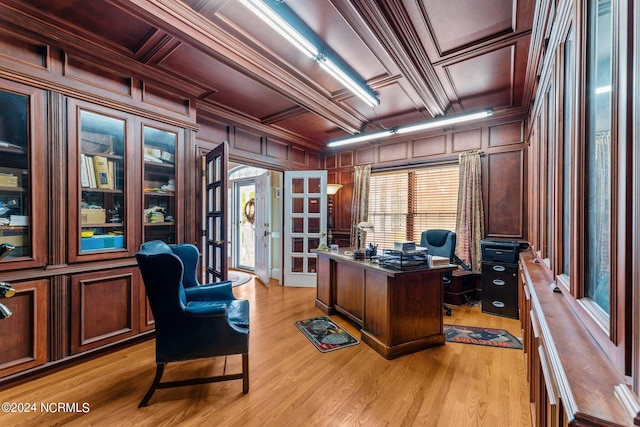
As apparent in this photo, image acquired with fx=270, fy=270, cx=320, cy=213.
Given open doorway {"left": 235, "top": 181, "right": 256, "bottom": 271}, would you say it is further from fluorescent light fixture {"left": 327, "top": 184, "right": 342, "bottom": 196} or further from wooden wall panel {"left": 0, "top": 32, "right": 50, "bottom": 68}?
wooden wall panel {"left": 0, "top": 32, "right": 50, "bottom": 68}

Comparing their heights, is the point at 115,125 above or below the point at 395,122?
below

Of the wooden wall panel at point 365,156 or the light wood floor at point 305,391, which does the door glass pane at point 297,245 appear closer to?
the wooden wall panel at point 365,156

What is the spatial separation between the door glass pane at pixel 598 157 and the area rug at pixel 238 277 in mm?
5050

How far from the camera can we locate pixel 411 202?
16.6ft

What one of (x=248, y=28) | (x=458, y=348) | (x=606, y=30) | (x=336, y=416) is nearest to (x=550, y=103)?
(x=606, y=30)

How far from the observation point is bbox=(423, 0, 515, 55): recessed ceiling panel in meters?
2.12

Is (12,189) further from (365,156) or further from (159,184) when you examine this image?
(365,156)

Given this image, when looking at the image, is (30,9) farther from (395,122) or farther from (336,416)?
(395,122)

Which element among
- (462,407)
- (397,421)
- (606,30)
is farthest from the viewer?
(462,407)

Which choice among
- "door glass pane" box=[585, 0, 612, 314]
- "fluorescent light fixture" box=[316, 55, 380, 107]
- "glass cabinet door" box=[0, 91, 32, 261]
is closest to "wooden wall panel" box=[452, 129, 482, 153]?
"fluorescent light fixture" box=[316, 55, 380, 107]

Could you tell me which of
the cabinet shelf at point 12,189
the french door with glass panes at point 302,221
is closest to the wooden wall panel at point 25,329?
the cabinet shelf at point 12,189

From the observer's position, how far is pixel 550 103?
2.07 metres

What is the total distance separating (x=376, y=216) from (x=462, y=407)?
12.5ft

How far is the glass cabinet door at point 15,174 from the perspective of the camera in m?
2.20
